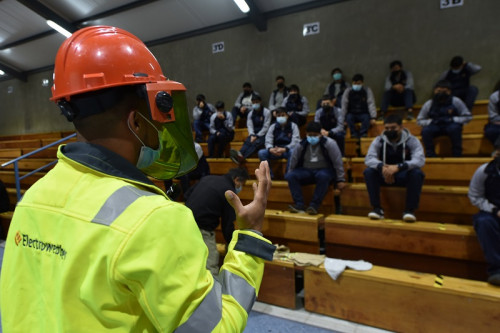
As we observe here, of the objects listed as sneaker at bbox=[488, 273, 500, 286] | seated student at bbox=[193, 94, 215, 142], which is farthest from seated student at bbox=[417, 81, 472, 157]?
seated student at bbox=[193, 94, 215, 142]

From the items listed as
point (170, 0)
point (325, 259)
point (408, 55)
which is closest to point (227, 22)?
point (170, 0)

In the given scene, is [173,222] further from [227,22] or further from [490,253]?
[227,22]

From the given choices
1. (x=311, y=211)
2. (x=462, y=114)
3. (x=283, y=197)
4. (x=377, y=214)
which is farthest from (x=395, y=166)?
(x=462, y=114)

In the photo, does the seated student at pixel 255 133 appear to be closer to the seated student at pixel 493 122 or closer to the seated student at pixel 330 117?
the seated student at pixel 330 117

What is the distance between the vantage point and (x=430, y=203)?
291 centimetres

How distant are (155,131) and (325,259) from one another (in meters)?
2.16

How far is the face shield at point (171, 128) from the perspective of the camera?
26.9 inches

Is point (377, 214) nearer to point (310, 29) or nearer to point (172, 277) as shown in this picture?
point (172, 277)

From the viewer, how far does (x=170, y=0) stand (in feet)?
21.4

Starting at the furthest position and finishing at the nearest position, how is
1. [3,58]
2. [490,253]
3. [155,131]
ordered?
[3,58] → [490,253] → [155,131]

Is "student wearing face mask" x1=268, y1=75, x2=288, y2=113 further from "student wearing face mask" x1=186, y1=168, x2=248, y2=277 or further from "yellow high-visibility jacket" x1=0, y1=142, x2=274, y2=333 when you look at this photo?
"yellow high-visibility jacket" x1=0, y1=142, x2=274, y2=333

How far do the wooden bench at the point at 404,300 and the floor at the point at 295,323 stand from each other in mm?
54

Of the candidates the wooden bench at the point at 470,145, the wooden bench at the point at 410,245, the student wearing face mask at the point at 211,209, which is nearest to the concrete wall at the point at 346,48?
the wooden bench at the point at 470,145

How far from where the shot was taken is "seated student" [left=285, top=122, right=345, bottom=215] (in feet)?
10.6
